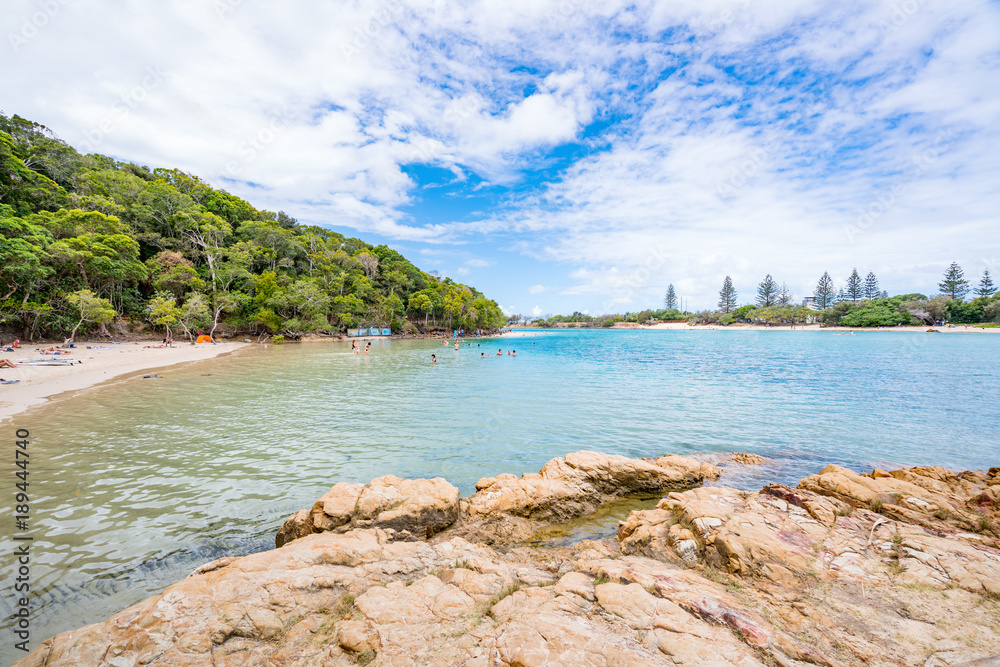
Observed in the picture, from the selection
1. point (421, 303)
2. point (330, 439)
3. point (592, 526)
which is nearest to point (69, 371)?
point (330, 439)

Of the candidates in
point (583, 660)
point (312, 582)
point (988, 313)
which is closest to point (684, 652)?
point (583, 660)

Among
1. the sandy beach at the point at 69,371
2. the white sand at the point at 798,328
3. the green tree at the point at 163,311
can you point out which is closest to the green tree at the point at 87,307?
the sandy beach at the point at 69,371

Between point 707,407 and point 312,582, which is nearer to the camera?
point 312,582

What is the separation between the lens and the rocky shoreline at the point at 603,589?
110 inches

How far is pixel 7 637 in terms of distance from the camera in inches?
141

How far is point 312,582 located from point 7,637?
121 inches

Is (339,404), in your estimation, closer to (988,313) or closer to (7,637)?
(7,637)

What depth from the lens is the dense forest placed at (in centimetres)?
2753

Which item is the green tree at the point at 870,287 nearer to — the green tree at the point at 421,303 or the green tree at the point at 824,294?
the green tree at the point at 824,294

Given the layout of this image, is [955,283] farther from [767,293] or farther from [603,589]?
[603,589]

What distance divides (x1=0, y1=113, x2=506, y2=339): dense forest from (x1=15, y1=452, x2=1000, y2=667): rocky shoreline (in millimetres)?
34796

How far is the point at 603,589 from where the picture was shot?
3.55 meters

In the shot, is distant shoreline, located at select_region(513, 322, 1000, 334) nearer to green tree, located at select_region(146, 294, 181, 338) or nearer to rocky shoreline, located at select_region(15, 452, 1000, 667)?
rocky shoreline, located at select_region(15, 452, 1000, 667)

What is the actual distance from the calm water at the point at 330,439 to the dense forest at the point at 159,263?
17.9 meters
